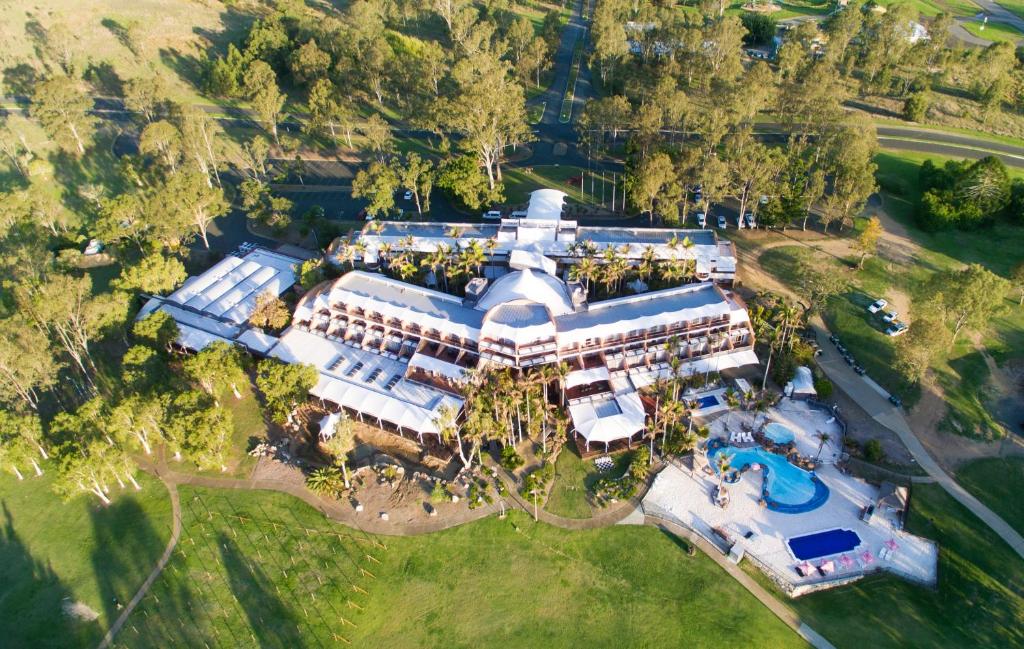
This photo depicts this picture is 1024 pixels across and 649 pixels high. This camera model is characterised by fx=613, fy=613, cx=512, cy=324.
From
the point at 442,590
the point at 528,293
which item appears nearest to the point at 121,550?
the point at 442,590

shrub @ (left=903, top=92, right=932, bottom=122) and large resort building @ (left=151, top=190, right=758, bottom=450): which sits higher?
shrub @ (left=903, top=92, right=932, bottom=122)

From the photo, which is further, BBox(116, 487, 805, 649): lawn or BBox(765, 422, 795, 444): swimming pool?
BBox(765, 422, 795, 444): swimming pool

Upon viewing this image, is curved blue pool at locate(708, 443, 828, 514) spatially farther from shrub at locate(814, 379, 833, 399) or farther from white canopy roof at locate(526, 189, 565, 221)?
white canopy roof at locate(526, 189, 565, 221)

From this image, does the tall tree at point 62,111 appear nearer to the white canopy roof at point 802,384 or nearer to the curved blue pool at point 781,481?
the curved blue pool at point 781,481

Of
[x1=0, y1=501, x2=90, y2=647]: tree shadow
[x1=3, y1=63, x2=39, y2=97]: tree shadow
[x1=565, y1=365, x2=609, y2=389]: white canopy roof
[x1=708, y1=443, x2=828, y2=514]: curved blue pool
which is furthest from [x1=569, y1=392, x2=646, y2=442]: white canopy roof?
[x1=3, y1=63, x2=39, y2=97]: tree shadow

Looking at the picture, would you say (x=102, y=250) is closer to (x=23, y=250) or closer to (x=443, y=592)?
(x=23, y=250)

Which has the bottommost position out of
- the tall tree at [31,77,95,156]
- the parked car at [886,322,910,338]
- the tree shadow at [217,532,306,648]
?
the tree shadow at [217,532,306,648]

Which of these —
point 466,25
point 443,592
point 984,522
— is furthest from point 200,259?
point 984,522
